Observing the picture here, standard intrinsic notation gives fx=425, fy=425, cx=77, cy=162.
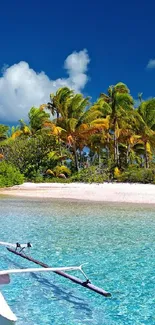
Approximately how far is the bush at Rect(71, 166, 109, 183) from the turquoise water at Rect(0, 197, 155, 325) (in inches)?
601

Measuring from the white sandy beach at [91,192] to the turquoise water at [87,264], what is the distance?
6058 mm

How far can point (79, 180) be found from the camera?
34.1 m

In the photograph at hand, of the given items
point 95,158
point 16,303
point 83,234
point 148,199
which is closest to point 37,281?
point 16,303

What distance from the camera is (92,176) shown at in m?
33.2

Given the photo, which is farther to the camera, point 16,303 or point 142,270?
point 142,270

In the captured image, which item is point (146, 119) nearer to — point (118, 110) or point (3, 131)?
point (118, 110)

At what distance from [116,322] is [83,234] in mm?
6868

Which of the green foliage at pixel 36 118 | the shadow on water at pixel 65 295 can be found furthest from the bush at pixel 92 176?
the shadow on water at pixel 65 295

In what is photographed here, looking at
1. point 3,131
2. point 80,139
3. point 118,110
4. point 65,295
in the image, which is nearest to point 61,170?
point 80,139

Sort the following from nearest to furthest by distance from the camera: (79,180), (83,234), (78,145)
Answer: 1. (83,234)
2. (79,180)
3. (78,145)

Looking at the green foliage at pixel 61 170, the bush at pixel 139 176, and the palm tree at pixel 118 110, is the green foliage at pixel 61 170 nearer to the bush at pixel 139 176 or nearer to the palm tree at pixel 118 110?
the palm tree at pixel 118 110

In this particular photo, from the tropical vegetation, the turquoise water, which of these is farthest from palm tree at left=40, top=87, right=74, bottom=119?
the turquoise water

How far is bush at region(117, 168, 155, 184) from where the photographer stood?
103 ft

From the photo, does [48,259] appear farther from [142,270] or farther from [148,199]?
[148,199]
